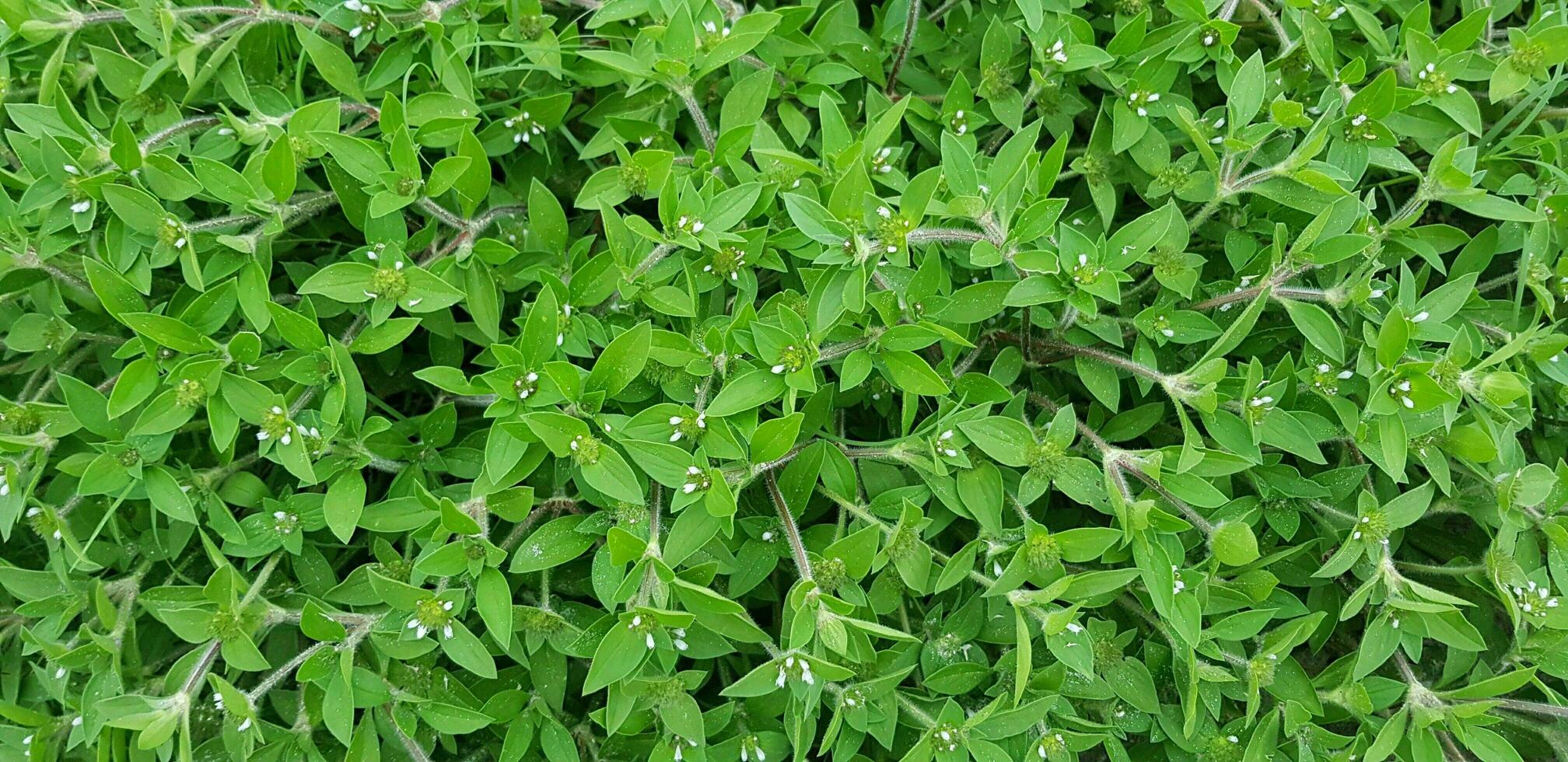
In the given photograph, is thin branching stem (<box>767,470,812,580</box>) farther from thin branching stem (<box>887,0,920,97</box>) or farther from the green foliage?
thin branching stem (<box>887,0,920,97</box>)

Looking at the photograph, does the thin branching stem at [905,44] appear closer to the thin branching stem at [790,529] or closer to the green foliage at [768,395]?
the green foliage at [768,395]

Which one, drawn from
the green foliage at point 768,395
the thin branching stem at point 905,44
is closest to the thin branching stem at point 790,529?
the green foliage at point 768,395

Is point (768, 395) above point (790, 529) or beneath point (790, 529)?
above

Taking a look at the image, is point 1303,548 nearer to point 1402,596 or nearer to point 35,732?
point 1402,596

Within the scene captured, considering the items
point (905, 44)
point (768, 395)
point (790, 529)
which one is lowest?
point (790, 529)

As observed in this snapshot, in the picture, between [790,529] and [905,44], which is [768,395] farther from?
[905,44]

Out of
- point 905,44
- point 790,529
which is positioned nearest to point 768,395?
point 790,529

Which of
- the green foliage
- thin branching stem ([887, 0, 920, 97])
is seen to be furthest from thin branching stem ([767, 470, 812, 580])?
thin branching stem ([887, 0, 920, 97])

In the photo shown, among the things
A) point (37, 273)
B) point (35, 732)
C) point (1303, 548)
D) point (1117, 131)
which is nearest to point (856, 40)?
point (1117, 131)
